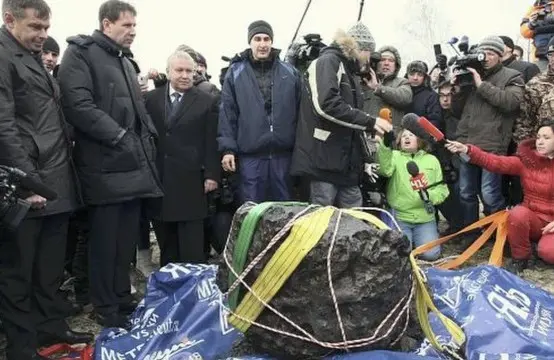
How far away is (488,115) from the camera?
14.6ft

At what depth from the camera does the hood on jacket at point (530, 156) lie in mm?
4066

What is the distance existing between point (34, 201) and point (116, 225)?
666mm

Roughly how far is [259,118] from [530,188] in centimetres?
212

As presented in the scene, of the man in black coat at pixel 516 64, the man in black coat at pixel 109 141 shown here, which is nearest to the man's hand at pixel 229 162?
the man in black coat at pixel 109 141

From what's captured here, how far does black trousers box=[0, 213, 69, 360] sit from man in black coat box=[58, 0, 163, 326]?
0.79 ft

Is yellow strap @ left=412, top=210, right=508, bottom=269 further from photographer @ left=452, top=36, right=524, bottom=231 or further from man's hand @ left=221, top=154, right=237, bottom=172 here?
man's hand @ left=221, top=154, right=237, bottom=172

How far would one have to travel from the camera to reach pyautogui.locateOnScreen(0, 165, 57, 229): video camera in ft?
7.84

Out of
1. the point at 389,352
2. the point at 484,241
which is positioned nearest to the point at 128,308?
the point at 389,352

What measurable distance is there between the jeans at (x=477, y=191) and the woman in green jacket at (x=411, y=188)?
0.28 m

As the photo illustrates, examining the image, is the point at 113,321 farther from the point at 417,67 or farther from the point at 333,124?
the point at 417,67

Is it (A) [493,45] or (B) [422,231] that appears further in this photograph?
(B) [422,231]

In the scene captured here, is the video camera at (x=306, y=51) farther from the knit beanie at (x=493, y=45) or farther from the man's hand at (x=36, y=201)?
the man's hand at (x=36, y=201)

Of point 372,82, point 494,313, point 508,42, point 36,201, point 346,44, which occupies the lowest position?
point 494,313

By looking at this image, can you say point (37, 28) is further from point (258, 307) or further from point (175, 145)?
point (258, 307)
